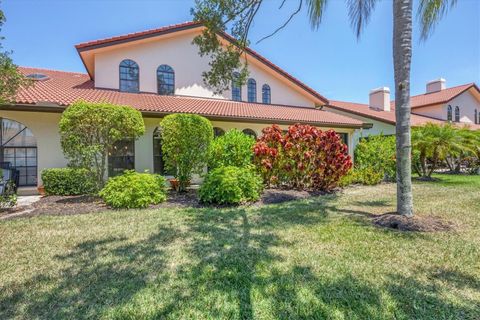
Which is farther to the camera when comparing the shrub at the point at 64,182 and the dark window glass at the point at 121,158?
the dark window glass at the point at 121,158

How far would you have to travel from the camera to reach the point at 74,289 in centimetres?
327

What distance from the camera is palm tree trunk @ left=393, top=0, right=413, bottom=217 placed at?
19.8 ft

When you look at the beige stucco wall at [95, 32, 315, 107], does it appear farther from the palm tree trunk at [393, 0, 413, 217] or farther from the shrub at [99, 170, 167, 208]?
the palm tree trunk at [393, 0, 413, 217]

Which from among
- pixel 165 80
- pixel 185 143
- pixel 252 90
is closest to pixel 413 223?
pixel 185 143

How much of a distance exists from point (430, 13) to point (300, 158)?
5.64 meters

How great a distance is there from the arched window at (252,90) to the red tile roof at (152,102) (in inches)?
25.2

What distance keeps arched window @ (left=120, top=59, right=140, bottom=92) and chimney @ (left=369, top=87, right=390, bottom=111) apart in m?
22.6

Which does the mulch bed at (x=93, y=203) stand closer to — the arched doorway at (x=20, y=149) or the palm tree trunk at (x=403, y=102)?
the palm tree trunk at (x=403, y=102)

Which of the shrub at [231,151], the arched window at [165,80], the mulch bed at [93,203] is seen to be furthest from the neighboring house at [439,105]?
the mulch bed at [93,203]

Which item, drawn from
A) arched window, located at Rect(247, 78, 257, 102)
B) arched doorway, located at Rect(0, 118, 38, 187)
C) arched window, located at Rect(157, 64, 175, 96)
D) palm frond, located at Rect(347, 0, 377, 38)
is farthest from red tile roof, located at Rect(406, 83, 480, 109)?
arched doorway, located at Rect(0, 118, 38, 187)

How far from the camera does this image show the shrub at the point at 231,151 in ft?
30.6

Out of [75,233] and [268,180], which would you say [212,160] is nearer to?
[268,180]

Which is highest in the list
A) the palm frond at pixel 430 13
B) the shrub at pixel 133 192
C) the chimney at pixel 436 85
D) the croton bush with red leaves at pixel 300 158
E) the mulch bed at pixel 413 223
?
the chimney at pixel 436 85

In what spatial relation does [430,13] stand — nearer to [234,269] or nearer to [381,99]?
[234,269]
